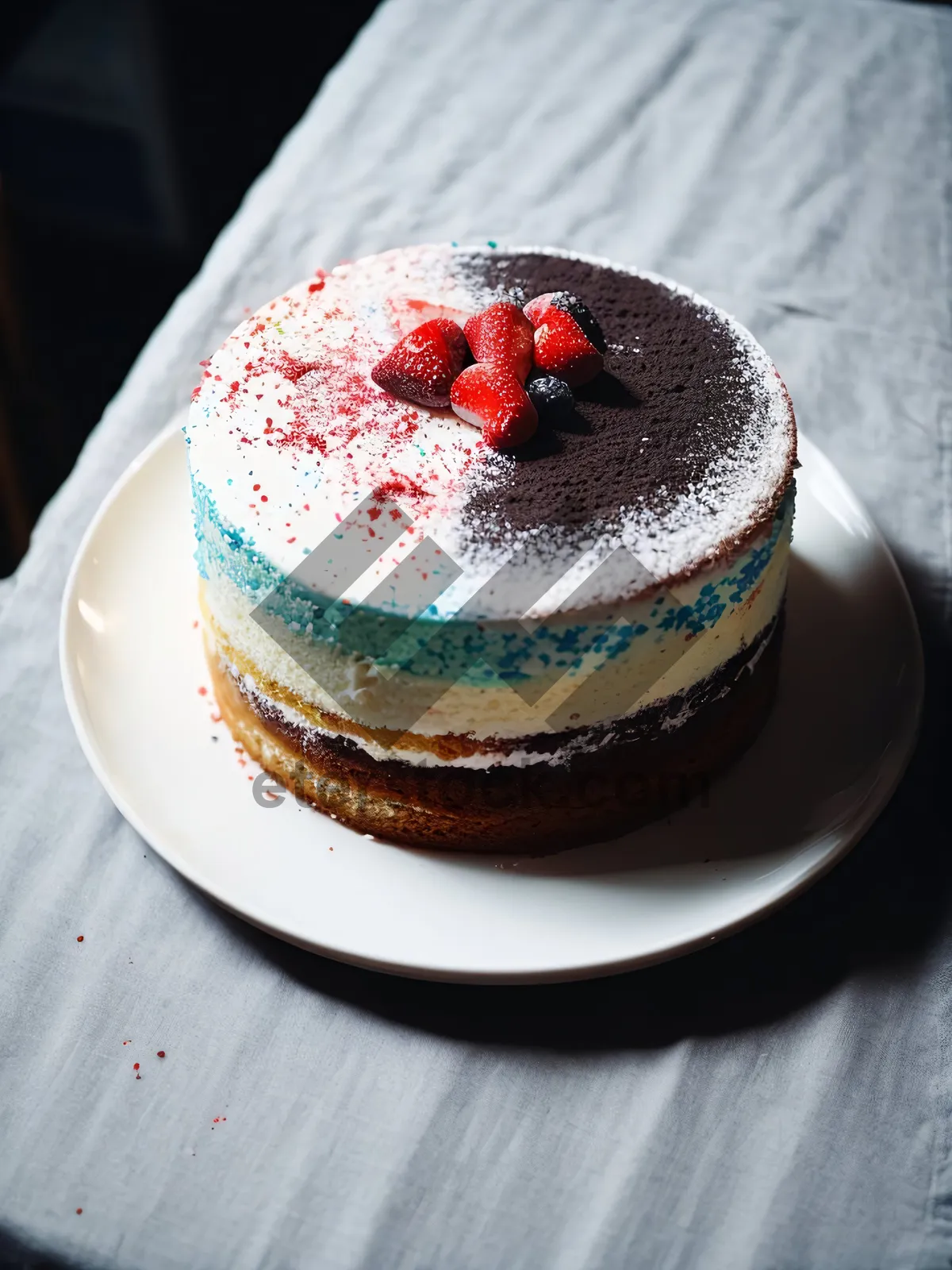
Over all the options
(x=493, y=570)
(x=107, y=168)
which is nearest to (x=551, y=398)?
(x=493, y=570)

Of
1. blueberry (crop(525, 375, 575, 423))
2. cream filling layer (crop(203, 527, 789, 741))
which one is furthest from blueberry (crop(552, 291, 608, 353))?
cream filling layer (crop(203, 527, 789, 741))

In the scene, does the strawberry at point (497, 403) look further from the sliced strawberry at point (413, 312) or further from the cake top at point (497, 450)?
the sliced strawberry at point (413, 312)

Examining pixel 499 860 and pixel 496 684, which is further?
pixel 499 860

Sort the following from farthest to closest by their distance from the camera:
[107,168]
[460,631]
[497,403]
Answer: [107,168] < [497,403] < [460,631]

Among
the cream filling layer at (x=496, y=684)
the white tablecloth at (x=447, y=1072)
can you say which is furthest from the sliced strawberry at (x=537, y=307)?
the white tablecloth at (x=447, y=1072)

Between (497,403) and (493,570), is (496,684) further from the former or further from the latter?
(497,403)

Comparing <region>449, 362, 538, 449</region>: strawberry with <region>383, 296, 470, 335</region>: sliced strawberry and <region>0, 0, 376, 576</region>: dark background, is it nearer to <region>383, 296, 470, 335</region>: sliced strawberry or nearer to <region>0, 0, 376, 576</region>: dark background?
<region>383, 296, 470, 335</region>: sliced strawberry
